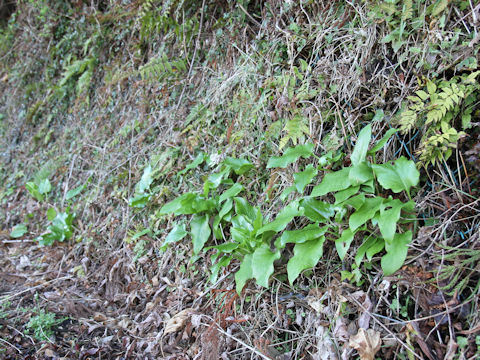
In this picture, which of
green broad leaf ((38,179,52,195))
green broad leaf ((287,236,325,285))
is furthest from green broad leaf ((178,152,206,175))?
green broad leaf ((38,179,52,195))

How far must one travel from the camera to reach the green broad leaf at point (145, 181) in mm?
3295

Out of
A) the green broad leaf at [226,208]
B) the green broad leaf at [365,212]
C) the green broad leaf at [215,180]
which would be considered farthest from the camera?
the green broad leaf at [215,180]

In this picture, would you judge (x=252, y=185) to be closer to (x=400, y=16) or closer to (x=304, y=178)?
(x=304, y=178)

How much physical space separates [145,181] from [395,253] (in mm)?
2240

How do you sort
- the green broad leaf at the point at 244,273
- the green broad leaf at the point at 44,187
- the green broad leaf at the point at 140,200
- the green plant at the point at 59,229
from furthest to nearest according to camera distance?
the green broad leaf at the point at 44,187
the green plant at the point at 59,229
the green broad leaf at the point at 140,200
the green broad leaf at the point at 244,273

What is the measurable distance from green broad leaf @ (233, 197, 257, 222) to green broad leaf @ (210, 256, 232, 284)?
295 mm

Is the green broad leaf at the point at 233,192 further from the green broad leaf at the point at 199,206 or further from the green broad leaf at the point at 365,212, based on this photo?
the green broad leaf at the point at 365,212

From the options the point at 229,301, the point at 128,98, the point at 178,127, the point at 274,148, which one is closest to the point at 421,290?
the point at 229,301

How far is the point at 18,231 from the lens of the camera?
414 cm

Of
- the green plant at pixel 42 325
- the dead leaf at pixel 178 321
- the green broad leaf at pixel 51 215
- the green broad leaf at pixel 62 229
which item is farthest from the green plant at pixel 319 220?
the green broad leaf at pixel 51 215

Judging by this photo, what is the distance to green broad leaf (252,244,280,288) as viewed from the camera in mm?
2010

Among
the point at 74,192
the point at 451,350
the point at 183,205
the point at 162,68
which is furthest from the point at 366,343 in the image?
the point at 74,192

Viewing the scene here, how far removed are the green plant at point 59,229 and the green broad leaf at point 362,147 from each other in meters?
2.94

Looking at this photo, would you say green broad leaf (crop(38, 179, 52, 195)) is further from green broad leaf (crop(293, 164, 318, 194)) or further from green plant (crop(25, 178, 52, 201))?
green broad leaf (crop(293, 164, 318, 194))
